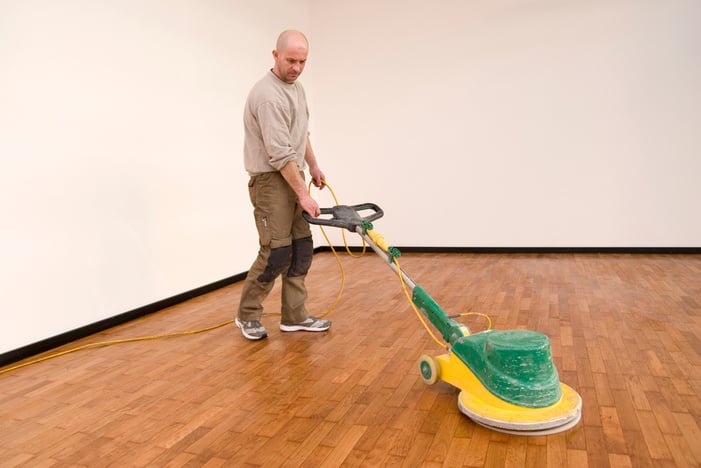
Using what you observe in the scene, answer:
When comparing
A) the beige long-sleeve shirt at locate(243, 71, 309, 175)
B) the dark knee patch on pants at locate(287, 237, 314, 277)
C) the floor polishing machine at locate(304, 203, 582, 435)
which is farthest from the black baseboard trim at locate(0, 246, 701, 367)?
the floor polishing machine at locate(304, 203, 582, 435)

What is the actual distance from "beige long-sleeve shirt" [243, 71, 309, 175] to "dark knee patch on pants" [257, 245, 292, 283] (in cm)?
37

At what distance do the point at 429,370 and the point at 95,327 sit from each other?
207 centimetres

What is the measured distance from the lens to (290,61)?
257cm

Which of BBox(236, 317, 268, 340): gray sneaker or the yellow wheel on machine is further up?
the yellow wheel on machine

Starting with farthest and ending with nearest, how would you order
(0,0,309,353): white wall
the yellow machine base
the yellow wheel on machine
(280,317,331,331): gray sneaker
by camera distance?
1. (280,317,331,331): gray sneaker
2. (0,0,309,353): white wall
3. the yellow wheel on machine
4. the yellow machine base

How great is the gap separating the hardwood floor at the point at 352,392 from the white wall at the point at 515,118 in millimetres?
1495

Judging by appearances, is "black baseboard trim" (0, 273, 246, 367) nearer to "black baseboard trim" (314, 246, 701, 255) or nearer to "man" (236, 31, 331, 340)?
"man" (236, 31, 331, 340)

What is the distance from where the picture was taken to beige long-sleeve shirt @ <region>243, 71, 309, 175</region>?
101 inches

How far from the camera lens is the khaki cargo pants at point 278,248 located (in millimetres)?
2725

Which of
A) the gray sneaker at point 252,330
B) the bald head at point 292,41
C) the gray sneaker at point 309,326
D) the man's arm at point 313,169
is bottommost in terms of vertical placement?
the gray sneaker at point 309,326

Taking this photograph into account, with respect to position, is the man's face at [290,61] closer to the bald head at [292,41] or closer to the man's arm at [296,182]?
the bald head at [292,41]

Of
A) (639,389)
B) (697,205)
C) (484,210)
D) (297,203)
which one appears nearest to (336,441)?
(639,389)

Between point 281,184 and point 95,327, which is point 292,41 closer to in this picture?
point 281,184

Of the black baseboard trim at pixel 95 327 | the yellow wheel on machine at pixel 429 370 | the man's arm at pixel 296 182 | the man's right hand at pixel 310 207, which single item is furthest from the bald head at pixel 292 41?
the black baseboard trim at pixel 95 327
